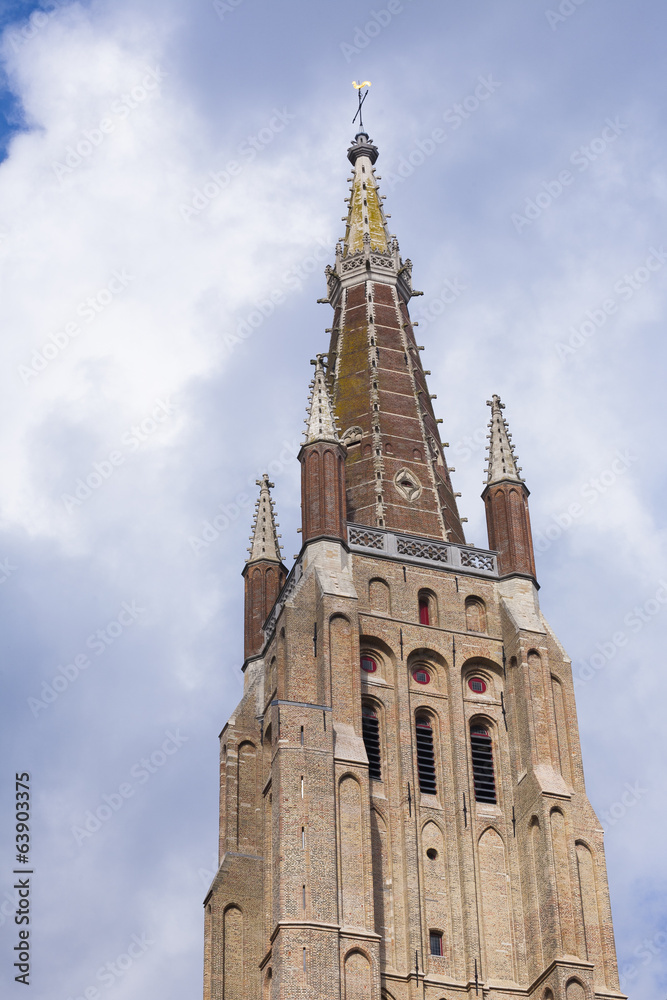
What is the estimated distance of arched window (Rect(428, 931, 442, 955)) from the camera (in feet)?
166

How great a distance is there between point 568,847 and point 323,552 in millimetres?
11050

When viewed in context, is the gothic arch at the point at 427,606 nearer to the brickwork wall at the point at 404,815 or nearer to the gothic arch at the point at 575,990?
the brickwork wall at the point at 404,815

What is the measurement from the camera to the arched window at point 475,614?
56.8 m

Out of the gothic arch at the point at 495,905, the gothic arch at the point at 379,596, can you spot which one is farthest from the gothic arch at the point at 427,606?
the gothic arch at the point at 495,905

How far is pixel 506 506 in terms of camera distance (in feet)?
194

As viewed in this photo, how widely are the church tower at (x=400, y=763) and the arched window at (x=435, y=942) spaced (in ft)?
0.12

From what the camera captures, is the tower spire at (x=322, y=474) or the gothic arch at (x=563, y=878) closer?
the gothic arch at (x=563, y=878)

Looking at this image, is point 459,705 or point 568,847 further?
point 459,705

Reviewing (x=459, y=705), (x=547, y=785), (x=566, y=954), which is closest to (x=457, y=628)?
(x=459, y=705)

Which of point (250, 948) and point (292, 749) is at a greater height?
point (292, 749)

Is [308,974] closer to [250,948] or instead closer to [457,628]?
[250,948]

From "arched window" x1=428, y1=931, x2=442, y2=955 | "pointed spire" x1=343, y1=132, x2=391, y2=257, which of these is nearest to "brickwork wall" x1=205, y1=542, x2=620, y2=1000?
"arched window" x1=428, y1=931, x2=442, y2=955

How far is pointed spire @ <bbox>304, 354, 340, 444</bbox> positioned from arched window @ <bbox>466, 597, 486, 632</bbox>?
6313 mm

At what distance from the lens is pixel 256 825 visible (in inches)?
2133
